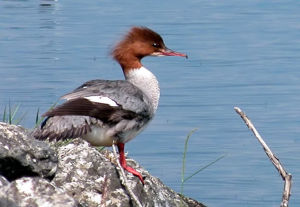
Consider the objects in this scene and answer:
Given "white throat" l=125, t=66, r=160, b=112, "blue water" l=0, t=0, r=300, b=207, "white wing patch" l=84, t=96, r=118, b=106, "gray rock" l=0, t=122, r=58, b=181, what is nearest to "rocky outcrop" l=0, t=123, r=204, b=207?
"gray rock" l=0, t=122, r=58, b=181

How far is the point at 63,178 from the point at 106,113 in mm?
1316

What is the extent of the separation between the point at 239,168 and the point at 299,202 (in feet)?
3.16

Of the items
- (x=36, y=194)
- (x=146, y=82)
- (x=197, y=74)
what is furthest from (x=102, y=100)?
(x=197, y=74)

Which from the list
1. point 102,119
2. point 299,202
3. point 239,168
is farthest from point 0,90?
point 102,119

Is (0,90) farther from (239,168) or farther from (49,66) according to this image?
(239,168)

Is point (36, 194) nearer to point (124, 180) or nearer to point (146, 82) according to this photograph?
point (124, 180)

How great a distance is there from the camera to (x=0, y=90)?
12.3 meters

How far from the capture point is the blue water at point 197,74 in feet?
32.4

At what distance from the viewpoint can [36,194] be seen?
13.9 ft

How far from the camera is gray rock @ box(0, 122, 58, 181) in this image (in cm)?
475

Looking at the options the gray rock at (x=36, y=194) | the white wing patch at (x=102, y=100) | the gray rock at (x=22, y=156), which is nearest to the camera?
the gray rock at (x=36, y=194)

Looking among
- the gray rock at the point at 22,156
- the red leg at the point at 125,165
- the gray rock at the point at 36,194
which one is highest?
the gray rock at the point at 36,194

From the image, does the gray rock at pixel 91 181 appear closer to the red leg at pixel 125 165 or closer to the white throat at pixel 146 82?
the red leg at pixel 125 165

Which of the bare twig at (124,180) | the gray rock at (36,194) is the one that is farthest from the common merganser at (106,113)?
the gray rock at (36,194)
